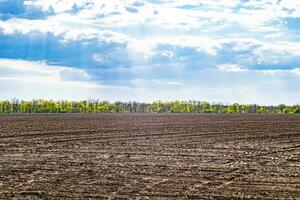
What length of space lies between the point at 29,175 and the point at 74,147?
26.3ft

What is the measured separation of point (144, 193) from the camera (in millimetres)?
11500

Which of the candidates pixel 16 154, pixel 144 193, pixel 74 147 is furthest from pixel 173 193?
pixel 74 147

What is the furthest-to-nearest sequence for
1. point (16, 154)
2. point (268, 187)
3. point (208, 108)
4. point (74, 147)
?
point (208, 108) < point (74, 147) < point (16, 154) < point (268, 187)

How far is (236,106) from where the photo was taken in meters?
139

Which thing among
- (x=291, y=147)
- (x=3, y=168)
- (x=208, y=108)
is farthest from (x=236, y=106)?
(x=3, y=168)

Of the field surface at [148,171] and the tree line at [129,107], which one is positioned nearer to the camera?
the field surface at [148,171]

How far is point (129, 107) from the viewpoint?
132 meters

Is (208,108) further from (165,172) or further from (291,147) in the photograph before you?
(165,172)

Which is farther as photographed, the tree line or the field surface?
the tree line

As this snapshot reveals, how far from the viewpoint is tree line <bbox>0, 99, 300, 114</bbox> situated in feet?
388

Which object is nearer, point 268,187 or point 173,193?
point 173,193

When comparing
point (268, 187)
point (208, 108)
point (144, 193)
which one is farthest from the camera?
point (208, 108)

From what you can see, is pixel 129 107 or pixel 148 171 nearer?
pixel 148 171

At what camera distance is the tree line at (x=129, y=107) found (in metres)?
118
